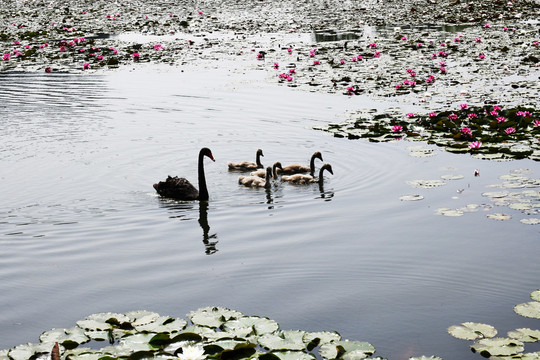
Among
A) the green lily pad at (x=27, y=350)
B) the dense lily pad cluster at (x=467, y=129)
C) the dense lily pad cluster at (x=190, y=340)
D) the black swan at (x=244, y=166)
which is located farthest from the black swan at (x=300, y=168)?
the green lily pad at (x=27, y=350)

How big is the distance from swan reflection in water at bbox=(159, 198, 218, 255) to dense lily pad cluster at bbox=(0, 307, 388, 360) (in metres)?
2.45

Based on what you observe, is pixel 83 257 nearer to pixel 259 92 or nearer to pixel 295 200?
pixel 295 200

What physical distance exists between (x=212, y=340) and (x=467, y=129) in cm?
836

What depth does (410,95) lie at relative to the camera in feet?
53.5

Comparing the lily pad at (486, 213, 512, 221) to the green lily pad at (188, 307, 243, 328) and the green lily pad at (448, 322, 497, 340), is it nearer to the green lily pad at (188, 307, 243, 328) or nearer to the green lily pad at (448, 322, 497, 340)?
the green lily pad at (448, 322, 497, 340)

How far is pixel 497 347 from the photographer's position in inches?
207

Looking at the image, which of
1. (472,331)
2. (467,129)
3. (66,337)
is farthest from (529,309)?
(467,129)

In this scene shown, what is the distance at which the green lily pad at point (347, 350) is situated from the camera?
17.0ft

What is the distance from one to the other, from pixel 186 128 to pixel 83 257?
6.90 m

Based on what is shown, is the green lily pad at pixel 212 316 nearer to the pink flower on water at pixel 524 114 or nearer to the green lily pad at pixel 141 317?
the green lily pad at pixel 141 317

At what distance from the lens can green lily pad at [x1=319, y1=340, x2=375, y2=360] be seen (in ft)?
17.0

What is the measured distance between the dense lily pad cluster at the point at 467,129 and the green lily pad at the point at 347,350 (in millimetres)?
6611

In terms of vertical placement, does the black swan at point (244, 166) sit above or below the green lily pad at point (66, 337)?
above

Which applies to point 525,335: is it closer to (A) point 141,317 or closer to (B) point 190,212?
(A) point 141,317
